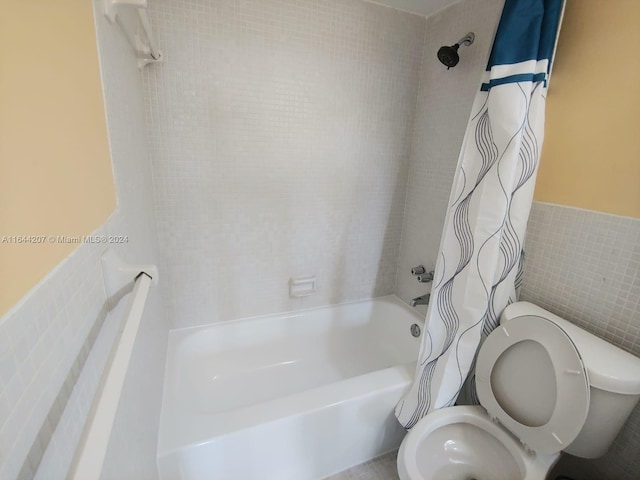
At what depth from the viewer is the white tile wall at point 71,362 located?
11.1 inches

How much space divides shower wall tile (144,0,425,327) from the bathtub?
0.18m

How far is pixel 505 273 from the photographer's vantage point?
1.12m

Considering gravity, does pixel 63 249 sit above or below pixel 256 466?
above

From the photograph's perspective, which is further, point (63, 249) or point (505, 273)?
point (505, 273)

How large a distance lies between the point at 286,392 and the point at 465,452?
943 millimetres

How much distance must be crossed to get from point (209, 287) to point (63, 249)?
53.2 inches

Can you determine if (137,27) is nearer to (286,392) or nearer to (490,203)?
(490,203)

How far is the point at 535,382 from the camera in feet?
3.31

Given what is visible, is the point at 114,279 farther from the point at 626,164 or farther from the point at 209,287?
the point at 626,164

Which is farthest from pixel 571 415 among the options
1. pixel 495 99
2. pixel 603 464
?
pixel 495 99

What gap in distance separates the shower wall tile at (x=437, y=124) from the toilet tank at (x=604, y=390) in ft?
3.03

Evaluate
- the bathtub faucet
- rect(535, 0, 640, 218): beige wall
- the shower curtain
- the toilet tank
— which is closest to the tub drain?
the bathtub faucet

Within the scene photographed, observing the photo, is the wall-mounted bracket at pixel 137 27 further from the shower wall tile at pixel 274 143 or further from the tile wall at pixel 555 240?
the tile wall at pixel 555 240

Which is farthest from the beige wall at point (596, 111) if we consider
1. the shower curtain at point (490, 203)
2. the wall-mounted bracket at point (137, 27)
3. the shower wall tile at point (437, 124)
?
the wall-mounted bracket at point (137, 27)
